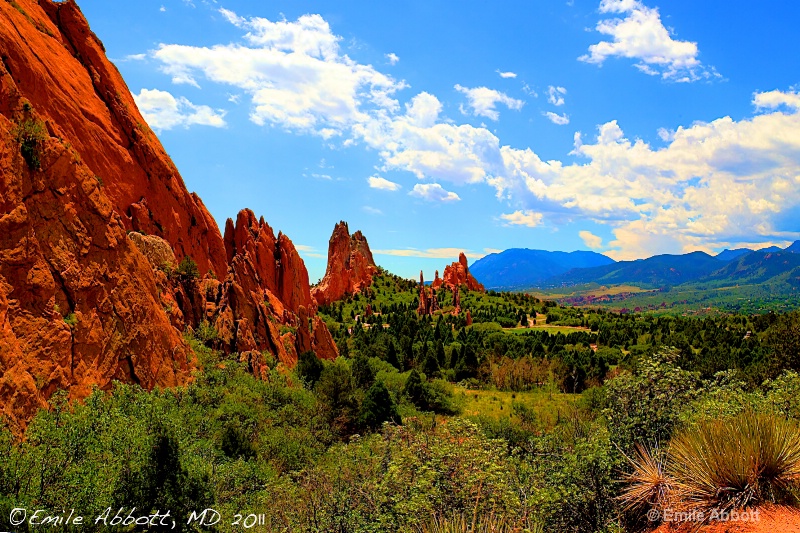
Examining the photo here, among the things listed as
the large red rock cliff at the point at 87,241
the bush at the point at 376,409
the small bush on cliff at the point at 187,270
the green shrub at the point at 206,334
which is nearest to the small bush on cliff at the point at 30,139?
the large red rock cliff at the point at 87,241

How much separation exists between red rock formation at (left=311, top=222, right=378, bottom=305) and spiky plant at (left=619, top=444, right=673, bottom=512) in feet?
361

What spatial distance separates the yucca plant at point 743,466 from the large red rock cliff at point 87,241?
58.9 feet

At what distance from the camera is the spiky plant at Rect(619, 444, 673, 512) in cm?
1013

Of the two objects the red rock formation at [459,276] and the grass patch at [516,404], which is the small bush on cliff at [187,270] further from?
the red rock formation at [459,276]

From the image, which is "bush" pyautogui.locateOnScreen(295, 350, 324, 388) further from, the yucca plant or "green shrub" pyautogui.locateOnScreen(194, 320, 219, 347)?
the yucca plant

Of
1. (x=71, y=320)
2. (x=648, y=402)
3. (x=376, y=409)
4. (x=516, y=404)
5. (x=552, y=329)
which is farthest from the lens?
(x=552, y=329)

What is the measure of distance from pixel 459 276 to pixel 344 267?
154 feet

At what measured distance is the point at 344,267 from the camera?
138750 millimetres

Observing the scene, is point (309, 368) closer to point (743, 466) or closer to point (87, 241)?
point (87, 241)

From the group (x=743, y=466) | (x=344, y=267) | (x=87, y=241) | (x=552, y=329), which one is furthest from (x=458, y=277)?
(x=743, y=466)

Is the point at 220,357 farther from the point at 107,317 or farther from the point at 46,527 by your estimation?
the point at 46,527

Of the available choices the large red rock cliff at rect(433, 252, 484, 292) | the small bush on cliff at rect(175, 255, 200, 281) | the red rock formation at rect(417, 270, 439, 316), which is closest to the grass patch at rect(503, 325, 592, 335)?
the red rock formation at rect(417, 270, 439, 316)

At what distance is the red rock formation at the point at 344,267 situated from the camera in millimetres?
125975

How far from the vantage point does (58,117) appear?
2530 cm
